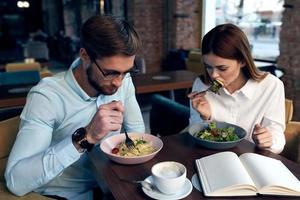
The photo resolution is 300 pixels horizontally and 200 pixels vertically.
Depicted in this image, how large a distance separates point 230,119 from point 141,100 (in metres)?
3.34

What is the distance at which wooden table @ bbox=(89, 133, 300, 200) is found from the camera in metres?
0.98

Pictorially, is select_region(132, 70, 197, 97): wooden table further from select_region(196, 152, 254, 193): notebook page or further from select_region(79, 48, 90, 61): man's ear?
select_region(196, 152, 254, 193): notebook page

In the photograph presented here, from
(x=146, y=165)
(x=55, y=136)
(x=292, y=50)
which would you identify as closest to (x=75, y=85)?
→ (x=55, y=136)

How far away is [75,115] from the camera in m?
1.30

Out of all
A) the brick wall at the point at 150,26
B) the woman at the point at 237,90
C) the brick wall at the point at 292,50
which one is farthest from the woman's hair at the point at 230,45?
the brick wall at the point at 150,26

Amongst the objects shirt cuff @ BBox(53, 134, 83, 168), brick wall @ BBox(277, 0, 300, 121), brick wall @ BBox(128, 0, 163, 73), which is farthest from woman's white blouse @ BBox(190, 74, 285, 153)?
brick wall @ BBox(128, 0, 163, 73)

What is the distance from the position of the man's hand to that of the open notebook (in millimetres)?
344

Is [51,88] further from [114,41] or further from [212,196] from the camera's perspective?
[212,196]

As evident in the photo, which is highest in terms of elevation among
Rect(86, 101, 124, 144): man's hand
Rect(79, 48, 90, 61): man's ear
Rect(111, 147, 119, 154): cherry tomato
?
Rect(79, 48, 90, 61): man's ear

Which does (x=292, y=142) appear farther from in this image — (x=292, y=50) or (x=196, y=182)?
(x=292, y=50)

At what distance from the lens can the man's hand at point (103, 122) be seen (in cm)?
106

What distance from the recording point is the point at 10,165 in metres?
1.06

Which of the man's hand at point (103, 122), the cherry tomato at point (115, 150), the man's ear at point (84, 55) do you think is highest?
the man's ear at point (84, 55)

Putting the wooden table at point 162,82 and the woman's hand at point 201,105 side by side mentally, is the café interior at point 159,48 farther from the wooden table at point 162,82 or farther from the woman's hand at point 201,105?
the woman's hand at point 201,105
